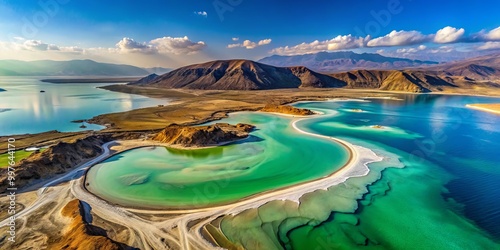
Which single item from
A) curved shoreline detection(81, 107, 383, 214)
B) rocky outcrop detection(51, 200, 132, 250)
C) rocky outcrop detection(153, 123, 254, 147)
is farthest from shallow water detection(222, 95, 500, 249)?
rocky outcrop detection(153, 123, 254, 147)

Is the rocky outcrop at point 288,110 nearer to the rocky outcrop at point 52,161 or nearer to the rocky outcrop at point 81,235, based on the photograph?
the rocky outcrop at point 52,161

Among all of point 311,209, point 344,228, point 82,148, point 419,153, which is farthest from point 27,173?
point 419,153

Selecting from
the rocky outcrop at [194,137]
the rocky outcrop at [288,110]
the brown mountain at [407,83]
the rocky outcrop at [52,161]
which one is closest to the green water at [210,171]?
the rocky outcrop at [194,137]

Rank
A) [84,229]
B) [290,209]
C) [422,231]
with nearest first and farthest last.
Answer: [84,229] < [422,231] < [290,209]

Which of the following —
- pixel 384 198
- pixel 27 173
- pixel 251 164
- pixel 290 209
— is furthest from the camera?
pixel 251 164

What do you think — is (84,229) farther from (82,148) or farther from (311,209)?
(82,148)

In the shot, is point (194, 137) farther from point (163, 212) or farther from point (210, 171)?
point (163, 212)

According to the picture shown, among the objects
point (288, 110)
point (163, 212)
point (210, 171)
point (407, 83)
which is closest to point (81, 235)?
point (163, 212)
